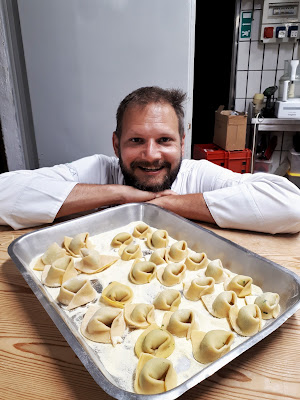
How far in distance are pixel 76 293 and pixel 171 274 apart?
0.28 m

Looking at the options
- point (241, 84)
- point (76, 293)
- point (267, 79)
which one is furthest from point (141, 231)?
point (267, 79)

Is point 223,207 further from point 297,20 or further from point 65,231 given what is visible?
point 297,20

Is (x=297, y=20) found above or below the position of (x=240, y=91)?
above

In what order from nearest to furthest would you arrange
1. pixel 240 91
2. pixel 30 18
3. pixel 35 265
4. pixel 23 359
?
pixel 23 359, pixel 35 265, pixel 30 18, pixel 240 91

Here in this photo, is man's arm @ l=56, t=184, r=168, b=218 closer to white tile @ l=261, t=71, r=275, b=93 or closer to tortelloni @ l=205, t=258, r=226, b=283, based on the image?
tortelloni @ l=205, t=258, r=226, b=283

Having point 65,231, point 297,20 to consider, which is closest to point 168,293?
point 65,231

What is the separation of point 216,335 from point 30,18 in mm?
2413

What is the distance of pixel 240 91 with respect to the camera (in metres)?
3.47

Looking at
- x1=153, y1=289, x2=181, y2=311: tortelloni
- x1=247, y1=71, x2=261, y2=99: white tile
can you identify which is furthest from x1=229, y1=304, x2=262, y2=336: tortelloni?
x1=247, y1=71, x2=261, y2=99: white tile

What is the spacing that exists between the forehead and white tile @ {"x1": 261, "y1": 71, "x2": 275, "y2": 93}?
234 centimetres

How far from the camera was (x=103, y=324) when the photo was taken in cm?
72

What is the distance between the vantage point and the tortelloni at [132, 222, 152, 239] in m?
1.17

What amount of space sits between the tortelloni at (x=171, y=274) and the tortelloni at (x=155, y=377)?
0.31 metres

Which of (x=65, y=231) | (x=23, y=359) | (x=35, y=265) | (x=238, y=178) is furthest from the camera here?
(x=238, y=178)
